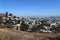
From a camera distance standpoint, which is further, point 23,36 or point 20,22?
point 20,22

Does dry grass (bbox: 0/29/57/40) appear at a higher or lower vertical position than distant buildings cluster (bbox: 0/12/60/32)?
higher

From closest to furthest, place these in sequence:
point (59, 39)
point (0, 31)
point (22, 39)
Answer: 1. point (59, 39)
2. point (22, 39)
3. point (0, 31)

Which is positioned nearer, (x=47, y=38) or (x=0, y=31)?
(x=47, y=38)

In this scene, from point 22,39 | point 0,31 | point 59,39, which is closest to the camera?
point 59,39

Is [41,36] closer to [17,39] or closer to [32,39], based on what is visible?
[32,39]

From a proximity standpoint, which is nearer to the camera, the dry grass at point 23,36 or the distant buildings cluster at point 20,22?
the dry grass at point 23,36

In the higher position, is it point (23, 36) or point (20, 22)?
point (23, 36)

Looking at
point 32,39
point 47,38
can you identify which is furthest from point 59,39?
point 32,39

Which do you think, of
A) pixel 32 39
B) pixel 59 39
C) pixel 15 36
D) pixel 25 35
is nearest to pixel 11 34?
pixel 15 36

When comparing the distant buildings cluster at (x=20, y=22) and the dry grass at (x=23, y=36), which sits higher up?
the dry grass at (x=23, y=36)

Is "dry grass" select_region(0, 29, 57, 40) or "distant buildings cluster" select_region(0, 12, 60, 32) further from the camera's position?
"distant buildings cluster" select_region(0, 12, 60, 32)
